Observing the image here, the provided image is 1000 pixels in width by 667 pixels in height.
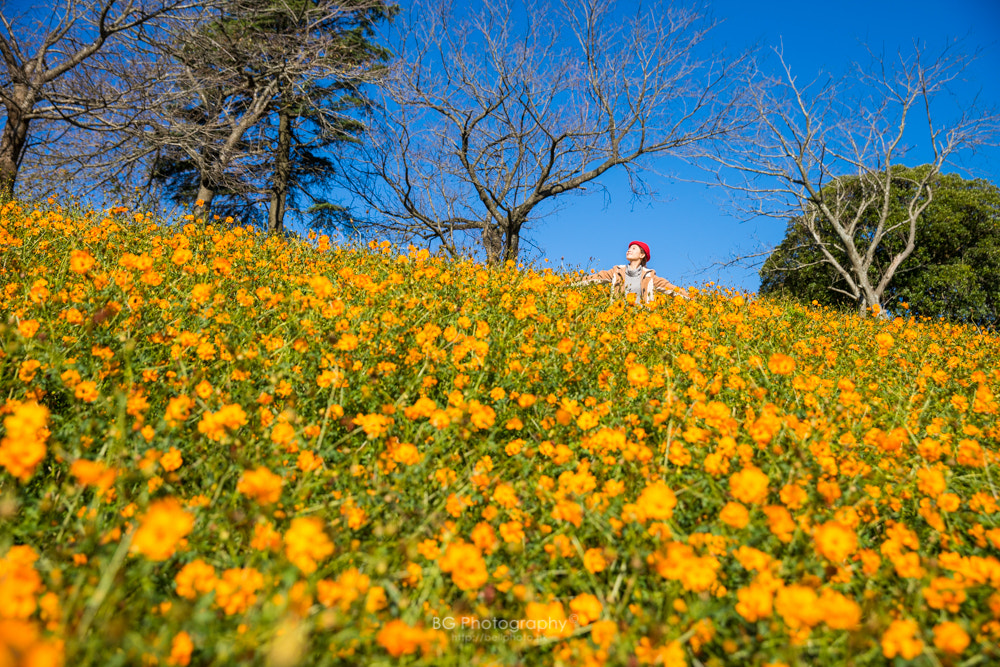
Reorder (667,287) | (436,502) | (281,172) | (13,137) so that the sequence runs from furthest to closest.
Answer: (281,172) → (13,137) → (667,287) → (436,502)

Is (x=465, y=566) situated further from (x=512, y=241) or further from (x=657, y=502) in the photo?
(x=512, y=241)

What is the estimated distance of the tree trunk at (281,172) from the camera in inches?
627

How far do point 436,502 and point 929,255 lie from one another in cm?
1853

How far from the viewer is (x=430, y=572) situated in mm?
1447

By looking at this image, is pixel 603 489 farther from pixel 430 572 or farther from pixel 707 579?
pixel 430 572

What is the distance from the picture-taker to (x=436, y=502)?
1.76 metres

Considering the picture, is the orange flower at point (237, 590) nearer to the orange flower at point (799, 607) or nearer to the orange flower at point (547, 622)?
the orange flower at point (547, 622)

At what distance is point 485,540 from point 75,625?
101cm

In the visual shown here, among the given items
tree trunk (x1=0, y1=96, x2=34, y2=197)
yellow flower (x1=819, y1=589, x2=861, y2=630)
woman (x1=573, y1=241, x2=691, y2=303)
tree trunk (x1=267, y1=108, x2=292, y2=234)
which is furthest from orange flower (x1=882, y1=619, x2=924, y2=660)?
tree trunk (x1=267, y1=108, x2=292, y2=234)

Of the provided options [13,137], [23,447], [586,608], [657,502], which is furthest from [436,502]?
[13,137]

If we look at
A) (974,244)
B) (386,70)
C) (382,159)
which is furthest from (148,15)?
(974,244)

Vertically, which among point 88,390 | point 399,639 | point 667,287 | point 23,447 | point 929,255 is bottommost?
point 399,639

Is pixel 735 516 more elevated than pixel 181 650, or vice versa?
pixel 735 516

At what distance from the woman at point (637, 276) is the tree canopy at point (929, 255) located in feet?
21.9
